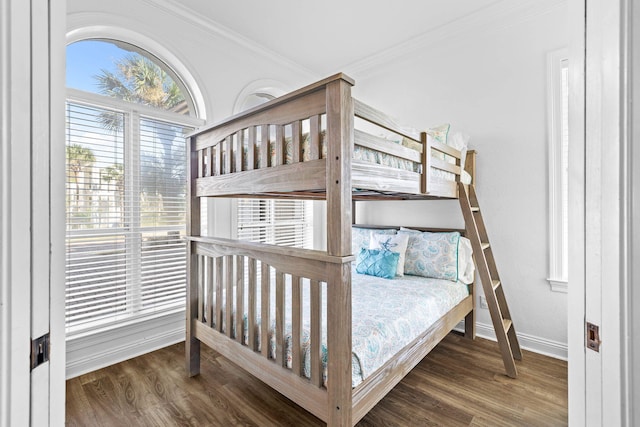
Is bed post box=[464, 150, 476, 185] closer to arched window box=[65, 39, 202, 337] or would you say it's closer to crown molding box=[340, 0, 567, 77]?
crown molding box=[340, 0, 567, 77]

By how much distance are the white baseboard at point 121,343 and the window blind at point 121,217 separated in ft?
0.29

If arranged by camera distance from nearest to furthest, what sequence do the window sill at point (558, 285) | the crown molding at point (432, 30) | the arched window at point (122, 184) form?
1. the arched window at point (122, 184)
2. the window sill at point (558, 285)
3. the crown molding at point (432, 30)

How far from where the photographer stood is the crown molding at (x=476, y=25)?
2.40m

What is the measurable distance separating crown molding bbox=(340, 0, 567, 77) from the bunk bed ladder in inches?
55.9

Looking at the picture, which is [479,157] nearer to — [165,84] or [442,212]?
[442,212]

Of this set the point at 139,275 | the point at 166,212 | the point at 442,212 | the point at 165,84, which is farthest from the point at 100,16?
the point at 442,212

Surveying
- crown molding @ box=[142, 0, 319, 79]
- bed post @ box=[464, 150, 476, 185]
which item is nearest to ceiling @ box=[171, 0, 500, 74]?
crown molding @ box=[142, 0, 319, 79]

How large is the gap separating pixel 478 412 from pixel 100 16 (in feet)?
11.8

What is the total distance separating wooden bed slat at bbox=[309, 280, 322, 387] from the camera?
4.27 ft

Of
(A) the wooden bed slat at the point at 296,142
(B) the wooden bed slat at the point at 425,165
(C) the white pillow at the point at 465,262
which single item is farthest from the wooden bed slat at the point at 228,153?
(C) the white pillow at the point at 465,262

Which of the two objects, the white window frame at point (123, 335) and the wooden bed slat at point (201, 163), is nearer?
the wooden bed slat at point (201, 163)

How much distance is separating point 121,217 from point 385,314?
2131 mm

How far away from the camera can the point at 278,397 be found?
1859mm
